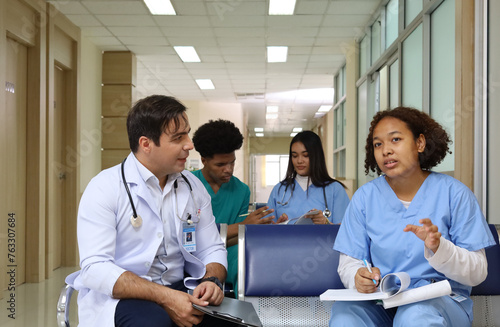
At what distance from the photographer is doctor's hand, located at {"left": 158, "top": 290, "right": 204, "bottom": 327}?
153cm

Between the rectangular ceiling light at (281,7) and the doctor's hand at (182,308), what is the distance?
445 centimetres

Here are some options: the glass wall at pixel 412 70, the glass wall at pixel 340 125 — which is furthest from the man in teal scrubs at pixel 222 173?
the glass wall at pixel 340 125

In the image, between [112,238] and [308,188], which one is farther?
[308,188]

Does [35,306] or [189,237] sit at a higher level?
[189,237]

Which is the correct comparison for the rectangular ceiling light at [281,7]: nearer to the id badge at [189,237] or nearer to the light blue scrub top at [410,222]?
the light blue scrub top at [410,222]

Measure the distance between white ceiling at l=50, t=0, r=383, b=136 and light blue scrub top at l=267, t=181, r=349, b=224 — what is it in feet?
10.1

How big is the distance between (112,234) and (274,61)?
6904 mm

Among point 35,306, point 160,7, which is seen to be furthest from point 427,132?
point 160,7

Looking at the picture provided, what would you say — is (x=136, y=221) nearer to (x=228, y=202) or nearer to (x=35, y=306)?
(x=228, y=202)

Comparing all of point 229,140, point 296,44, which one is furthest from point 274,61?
point 229,140

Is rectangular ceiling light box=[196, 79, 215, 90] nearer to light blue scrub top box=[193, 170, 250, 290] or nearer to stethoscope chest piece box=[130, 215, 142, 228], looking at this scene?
light blue scrub top box=[193, 170, 250, 290]

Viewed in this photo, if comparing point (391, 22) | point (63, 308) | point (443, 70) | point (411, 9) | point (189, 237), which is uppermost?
point (391, 22)

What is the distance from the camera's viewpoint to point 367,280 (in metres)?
1.57

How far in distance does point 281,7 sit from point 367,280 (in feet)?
15.0
